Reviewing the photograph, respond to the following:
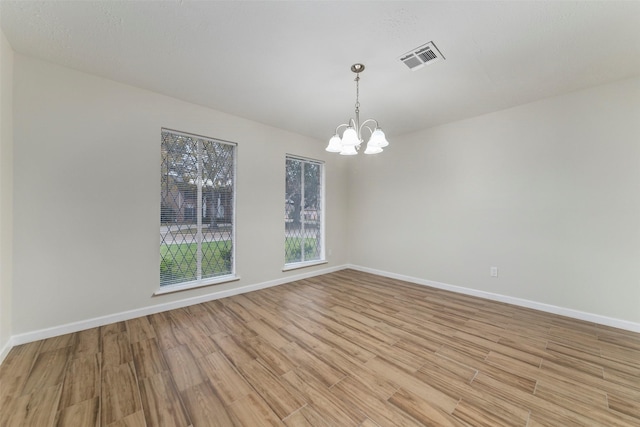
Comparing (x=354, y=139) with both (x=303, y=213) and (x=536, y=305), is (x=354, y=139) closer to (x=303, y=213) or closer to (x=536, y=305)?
(x=303, y=213)

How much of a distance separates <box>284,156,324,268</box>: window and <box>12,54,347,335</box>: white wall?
5.22 ft

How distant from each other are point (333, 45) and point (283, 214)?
2.68 m

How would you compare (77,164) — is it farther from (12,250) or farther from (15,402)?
(15,402)

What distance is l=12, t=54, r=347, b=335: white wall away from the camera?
2191 millimetres

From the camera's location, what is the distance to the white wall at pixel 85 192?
2.19 metres

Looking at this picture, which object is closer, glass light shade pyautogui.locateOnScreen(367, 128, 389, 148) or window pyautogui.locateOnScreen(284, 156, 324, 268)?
glass light shade pyautogui.locateOnScreen(367, 128, 389, 148)

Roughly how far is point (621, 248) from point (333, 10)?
3.76 metres

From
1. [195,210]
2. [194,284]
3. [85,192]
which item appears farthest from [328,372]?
[85,192]

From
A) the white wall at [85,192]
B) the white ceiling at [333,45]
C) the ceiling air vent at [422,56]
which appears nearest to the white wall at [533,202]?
the white ceiling at [333,45]

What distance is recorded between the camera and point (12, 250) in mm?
2123

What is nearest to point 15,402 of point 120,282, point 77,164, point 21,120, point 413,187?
point 120,282

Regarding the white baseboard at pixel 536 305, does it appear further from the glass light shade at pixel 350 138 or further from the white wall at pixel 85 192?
the white wall at pixel 85 192

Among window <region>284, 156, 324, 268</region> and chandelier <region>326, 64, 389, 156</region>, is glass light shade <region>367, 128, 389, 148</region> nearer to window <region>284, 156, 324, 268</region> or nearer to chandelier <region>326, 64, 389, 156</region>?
chandelier <region>326, 64, 389, 156</region>

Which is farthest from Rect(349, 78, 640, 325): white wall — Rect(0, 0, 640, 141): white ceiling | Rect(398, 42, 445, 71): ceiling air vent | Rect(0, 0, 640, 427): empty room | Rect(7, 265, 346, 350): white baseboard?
Rect(7, 265, 346, 350): white baseboard
